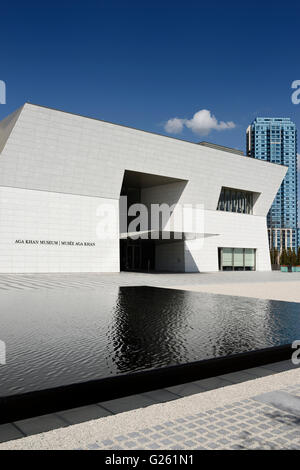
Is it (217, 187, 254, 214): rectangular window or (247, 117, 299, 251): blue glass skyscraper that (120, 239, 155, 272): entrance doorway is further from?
(247, 117, 299, 251): blue glass skyscraper

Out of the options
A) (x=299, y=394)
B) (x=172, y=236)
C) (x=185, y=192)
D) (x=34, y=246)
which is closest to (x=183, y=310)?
(x=299, y=394)

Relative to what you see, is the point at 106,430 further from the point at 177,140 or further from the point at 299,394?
the point at 177,140

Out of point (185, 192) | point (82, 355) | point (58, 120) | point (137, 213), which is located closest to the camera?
point (82, 355)

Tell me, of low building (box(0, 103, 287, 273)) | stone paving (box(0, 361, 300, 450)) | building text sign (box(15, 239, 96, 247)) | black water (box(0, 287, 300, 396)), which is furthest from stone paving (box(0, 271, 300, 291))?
stone paving (box(0, 361, 300, 450))

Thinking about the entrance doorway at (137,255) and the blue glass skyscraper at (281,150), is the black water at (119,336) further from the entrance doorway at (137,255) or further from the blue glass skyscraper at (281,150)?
the blue glass skyscraper at (281,150)

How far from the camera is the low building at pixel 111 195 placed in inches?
1082

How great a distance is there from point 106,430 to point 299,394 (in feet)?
7.48

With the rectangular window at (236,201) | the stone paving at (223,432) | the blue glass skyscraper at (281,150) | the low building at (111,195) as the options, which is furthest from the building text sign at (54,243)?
the blue glass skyscraper at (281,150)

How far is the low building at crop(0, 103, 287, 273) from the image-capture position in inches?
1082

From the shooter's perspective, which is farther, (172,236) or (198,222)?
(198,222)

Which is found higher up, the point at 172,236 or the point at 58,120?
the point at 58,120

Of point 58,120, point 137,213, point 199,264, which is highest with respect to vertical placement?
point 58,120

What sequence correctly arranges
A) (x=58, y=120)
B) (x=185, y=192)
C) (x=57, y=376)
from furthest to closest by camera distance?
(x=185, y=192), (x=58, y=120), (x=57, y=376)

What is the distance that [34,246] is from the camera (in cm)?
2838
